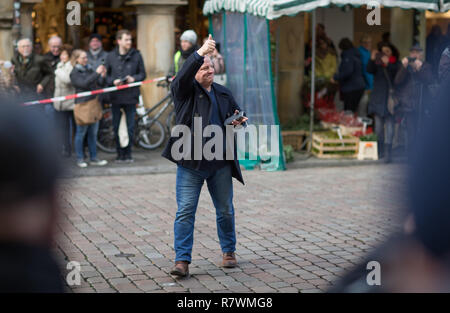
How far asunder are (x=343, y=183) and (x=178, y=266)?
5.42 meters

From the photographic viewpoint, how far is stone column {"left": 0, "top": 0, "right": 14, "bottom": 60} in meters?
14.1

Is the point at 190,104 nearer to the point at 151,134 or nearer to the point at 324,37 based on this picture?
the point at 151,134

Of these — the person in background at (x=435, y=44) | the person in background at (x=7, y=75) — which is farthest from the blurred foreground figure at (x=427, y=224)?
the person in background at (x=435, y=44)

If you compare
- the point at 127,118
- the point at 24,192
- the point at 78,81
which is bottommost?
the point at 127,118

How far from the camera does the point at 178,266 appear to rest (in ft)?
19.6

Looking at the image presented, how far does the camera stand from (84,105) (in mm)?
12008

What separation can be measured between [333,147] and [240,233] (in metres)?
5.75

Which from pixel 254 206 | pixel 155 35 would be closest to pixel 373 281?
pixel 254 206

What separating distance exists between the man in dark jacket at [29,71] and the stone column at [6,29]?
5.25ft

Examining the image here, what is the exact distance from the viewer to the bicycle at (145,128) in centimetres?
1338

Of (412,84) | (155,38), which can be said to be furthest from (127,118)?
(412,84)

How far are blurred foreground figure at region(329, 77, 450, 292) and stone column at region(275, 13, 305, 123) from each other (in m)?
13.1

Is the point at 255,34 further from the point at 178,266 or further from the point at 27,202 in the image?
the point at 27,202

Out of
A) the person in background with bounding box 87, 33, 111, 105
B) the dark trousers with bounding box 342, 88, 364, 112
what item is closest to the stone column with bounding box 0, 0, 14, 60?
the person in background with bounding box 87, 33, 111, 105
